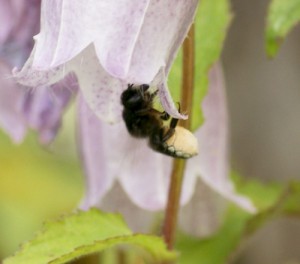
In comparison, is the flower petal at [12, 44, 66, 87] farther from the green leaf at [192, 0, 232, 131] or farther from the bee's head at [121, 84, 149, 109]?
the green leaf at [192, 0, 232, 131]

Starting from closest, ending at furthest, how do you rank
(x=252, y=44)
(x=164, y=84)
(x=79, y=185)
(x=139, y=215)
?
(x=164, y=84) < (x=139, y=215) < (x=79, y=185) < (x=252, y=44)

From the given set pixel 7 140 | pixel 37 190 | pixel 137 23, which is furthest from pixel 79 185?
pixel 137 23

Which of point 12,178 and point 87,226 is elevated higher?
point 87,226

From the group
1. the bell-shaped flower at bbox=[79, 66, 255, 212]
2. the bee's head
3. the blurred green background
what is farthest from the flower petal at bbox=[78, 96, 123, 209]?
the blurred green background

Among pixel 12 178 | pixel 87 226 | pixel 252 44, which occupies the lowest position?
pixel 12 178

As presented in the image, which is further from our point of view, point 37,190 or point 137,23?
point 37,190

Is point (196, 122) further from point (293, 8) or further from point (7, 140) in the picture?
point (7, 140)

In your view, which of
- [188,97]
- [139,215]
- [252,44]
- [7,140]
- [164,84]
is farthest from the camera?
[252,44]
